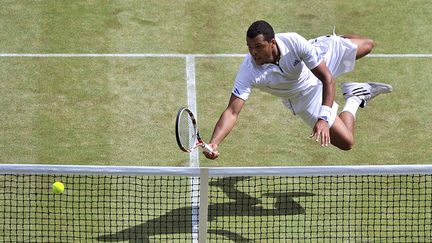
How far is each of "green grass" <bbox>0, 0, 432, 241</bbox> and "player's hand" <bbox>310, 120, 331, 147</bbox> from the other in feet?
4.15

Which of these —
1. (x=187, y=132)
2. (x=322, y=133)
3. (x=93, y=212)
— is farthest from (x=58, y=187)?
(x=322, y=133)

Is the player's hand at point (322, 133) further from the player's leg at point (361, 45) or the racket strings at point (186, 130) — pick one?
the player's leg at point (361, 45)

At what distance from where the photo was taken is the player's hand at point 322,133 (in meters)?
11.0

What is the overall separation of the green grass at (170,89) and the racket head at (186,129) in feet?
3.74

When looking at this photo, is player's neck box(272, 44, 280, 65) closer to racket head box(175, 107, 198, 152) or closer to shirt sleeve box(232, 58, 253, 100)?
shirt sleeve box(232, 58, 253, 100)

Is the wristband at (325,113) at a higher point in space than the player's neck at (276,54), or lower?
lower

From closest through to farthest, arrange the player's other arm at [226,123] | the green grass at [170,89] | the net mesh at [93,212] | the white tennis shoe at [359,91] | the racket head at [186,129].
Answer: the racket head at [186,129], the player's other arm at [226,123], the net mesh at [93,212], the white tennis shoe at [359,91], the green grass at [170,89]

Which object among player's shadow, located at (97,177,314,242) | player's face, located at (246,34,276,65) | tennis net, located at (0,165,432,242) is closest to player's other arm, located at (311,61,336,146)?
player's face, located at (246,34,276,65)

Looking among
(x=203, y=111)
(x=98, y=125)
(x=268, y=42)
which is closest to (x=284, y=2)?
(x=203, y=111)

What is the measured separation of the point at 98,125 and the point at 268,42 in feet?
11.2

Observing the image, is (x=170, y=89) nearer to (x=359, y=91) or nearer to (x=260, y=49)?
(x=359, y=91)

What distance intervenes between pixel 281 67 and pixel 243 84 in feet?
1.57

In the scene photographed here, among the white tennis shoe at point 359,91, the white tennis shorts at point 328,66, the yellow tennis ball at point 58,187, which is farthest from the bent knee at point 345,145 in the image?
the yellow tennis ball at point 58,187

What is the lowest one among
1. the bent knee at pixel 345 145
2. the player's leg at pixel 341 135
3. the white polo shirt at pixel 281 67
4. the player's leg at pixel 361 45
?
the bent knee at pixel 345 145
